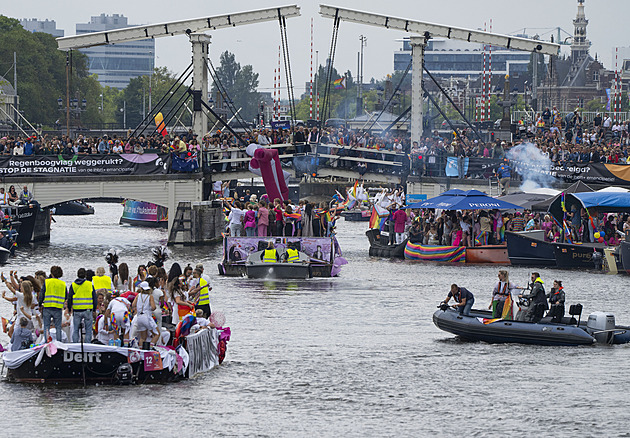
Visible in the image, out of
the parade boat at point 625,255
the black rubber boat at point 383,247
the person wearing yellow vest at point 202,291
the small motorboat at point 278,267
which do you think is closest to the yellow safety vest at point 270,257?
the small motorboat at point 278,267

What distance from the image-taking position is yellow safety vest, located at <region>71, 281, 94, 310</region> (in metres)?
23.6

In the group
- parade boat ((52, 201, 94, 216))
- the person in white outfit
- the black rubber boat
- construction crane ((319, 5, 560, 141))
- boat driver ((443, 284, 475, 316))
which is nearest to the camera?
the person in white outfit

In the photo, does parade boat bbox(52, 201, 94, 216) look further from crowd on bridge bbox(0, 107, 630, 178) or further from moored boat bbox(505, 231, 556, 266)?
moored boat bbox(505, 231, 556, 266)

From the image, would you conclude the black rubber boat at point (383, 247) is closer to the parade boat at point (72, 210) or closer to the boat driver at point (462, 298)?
the boat driver at point (462, 298)

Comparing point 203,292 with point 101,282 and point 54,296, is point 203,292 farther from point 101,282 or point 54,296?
point 54,296

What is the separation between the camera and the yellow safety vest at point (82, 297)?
2364 centimetres

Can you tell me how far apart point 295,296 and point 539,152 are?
74.1 ft

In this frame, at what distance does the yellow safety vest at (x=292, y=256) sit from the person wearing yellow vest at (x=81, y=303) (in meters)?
17.1

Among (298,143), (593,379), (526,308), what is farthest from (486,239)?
(593,379)

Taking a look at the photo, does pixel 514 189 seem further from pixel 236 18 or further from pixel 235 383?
pixel 235 383

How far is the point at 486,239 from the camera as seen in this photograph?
50.3m

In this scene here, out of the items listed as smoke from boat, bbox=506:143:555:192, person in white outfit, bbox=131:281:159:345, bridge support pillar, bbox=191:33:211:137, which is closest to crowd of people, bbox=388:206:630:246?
smoke from boat, bbox=506:143:555:192

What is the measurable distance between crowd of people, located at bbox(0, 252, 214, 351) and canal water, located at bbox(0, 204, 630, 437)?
40.7 inches

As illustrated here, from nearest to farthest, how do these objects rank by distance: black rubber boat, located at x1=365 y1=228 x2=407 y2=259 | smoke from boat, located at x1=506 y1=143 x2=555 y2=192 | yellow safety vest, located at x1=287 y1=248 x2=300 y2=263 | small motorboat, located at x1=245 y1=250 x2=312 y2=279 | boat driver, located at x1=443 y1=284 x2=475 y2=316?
boat driver, located at x1=443 y1=284 x2=475 y2=316
small motorboat, located at x1=245 y1=250 x2=312 y2=279
yellow safety vest, located at x1=287 y1=248 x2=300 y2=263
black rubber boat, located at x1=365 y1=228 x2=407 y2=259
smoke from boat, located at x1=506 y1=143 x2=555 y2=192
